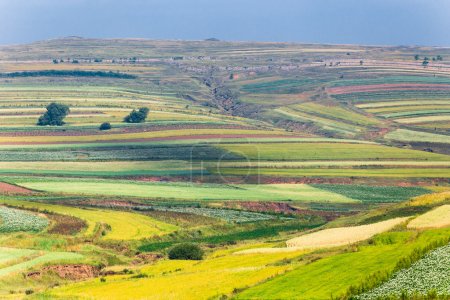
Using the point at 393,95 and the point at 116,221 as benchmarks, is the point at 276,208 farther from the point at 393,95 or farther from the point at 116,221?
the point at 393,95

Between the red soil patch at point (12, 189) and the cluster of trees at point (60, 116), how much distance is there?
47.0 m

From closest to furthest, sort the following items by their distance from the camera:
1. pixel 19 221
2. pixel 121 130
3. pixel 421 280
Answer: pixel 421 280
pixel 19 221
pixel 121 130

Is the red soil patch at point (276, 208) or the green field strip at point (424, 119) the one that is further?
the green field strip at point (424, 119)

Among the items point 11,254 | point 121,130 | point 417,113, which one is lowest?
point 417,113

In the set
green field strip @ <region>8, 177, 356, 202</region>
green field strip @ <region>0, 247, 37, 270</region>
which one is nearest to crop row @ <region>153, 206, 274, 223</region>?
green field strip @ <region>8, 177, 356, 202</region>

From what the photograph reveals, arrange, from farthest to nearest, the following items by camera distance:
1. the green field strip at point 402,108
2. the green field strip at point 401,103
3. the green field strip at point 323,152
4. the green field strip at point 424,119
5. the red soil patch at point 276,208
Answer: the green field strip at point 401,103 → the green field strip at point 402,108 → the green field strip at point 424,119 → the green field strip at point 323,152 → the red soil patch at point 276,208

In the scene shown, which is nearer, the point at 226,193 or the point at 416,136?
the point at 226,193

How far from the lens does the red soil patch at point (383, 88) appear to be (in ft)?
632

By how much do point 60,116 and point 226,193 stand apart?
58.8 m

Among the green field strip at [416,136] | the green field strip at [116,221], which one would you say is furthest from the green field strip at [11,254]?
the green field strip at [416,136]

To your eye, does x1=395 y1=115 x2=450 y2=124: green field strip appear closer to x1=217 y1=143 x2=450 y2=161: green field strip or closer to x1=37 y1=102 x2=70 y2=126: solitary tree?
x1=217 y1=143 x2=450 y2=161: green field strip

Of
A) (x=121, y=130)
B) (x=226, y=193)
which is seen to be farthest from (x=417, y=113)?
(x=226, y=193)

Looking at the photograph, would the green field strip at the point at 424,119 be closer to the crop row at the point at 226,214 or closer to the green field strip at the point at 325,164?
the green field strip at the point at 325,164

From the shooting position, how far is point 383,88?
195 meters
